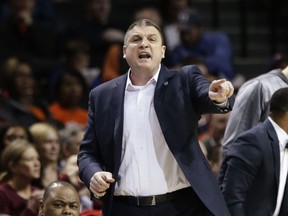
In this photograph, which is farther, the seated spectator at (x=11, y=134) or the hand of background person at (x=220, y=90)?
the seated spectator at (x=11, y=134)

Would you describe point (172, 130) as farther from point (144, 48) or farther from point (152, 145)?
point (144, 48)

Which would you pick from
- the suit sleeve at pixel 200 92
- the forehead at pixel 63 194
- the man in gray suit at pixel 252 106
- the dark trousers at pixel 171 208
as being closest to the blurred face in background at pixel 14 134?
the forehead at pixel 63 194

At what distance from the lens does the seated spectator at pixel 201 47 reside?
34.8ft

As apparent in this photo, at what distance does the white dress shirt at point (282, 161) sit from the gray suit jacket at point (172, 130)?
0.52 meters

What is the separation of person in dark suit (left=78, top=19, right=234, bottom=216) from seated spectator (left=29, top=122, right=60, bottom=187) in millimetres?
2719

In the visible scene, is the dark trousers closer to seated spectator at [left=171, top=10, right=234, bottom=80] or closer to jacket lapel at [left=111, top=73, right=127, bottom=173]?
jacket lapel at [left=111, top=73, right=127, bottom=173]

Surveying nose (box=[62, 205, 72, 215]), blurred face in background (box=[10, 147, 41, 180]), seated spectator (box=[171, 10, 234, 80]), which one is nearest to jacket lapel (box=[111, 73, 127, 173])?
nose (box=[62, 205, 72, 215])

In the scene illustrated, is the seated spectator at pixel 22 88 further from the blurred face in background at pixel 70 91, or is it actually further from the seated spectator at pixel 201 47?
the seated spectator at pixel 201 47

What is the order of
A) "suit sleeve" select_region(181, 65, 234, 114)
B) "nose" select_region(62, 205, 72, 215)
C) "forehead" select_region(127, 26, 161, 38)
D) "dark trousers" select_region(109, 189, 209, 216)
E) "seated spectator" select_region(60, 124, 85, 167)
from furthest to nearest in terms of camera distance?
"seated spectator" select_region(60, 124, 85, 167) → "nose" select_region(62, 205, 72, 215) → "forehead" select_region(127, 26, 161, 38) → "dark trousers" select_region(109, 189, 209, 216) → "suit sleeve" select_region(181, 65, 234, 114)

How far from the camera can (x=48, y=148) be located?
324 inches

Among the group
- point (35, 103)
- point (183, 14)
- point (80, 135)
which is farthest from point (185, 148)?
point (183, 14)

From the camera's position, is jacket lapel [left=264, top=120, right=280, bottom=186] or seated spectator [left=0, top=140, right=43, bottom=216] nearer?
jacket lapel [left=264, top=120, right=280, bottom=186]

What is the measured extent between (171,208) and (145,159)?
29 cm

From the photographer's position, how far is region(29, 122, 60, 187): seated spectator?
812 cm
